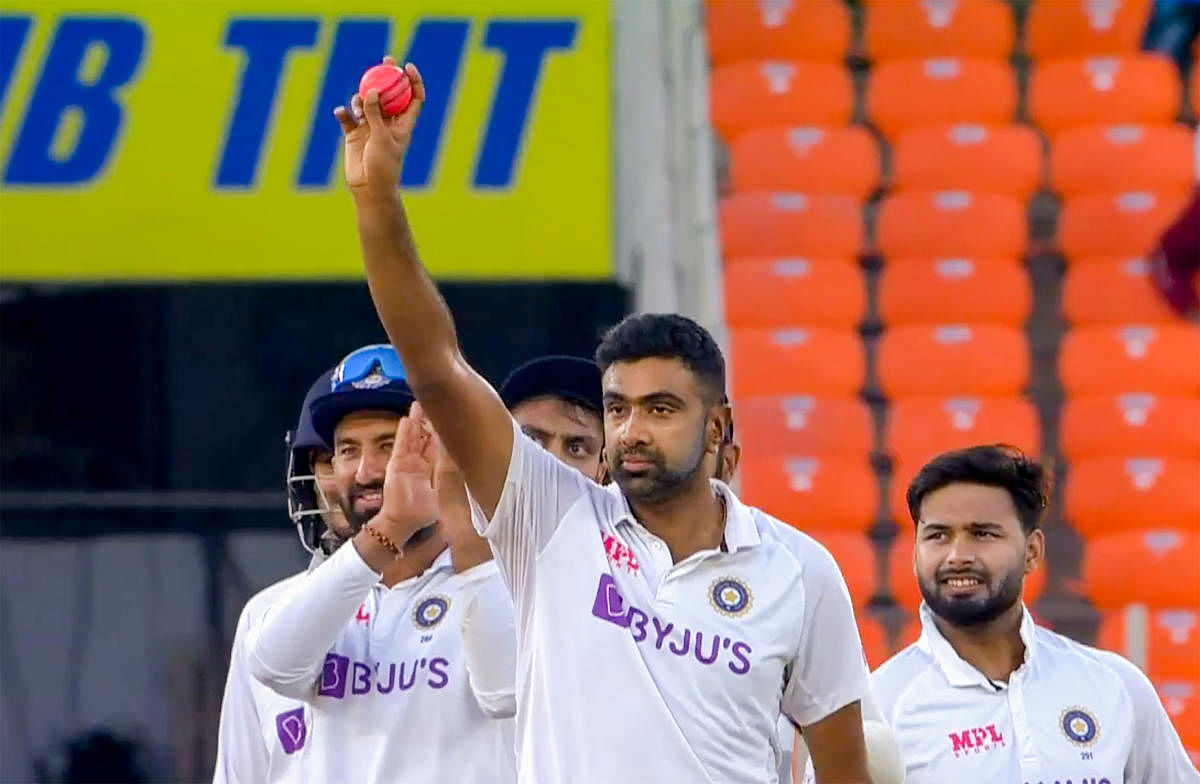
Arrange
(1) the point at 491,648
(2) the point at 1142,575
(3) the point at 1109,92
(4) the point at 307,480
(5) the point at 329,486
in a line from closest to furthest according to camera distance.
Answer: (1) the point at 491,648, (5) the point at 329,486, (4) the point at 307,480, (2) the point at 1142,575, (3) the point at 1109,92

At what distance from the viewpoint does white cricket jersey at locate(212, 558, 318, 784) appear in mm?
3709

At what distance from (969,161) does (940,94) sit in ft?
1.17

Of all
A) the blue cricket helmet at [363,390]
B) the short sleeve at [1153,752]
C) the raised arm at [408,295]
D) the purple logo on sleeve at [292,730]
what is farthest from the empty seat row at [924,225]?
the raised arm at [408,295]

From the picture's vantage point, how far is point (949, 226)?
29.6 ft

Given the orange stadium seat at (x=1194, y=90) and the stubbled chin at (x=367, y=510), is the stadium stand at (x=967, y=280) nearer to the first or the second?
the orange stadium seat at (x=1194, y=90)

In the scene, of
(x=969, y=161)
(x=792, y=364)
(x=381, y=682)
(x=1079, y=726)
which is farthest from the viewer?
(x=969, y=161)

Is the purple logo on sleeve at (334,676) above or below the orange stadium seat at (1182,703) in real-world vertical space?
below

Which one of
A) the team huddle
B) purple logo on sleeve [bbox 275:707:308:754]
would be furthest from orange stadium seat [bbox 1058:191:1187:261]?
purple logo on sleeve [bbox 275:707:308:754]

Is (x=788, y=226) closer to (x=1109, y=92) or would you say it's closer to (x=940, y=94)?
(x=940, y=94)

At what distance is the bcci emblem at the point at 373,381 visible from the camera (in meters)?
3.71

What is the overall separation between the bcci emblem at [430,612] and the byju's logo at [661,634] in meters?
0.54

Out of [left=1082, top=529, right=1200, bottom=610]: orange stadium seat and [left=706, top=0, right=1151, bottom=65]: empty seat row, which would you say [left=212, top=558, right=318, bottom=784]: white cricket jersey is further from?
[left=706, top=0, right=1151, bottom=65]: empty seat row

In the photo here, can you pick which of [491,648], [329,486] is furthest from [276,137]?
[491,648]

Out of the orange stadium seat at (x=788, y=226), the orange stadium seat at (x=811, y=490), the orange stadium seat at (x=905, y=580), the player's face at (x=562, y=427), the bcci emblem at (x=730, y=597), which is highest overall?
the orange stadium seat at (x=788, y=226)
